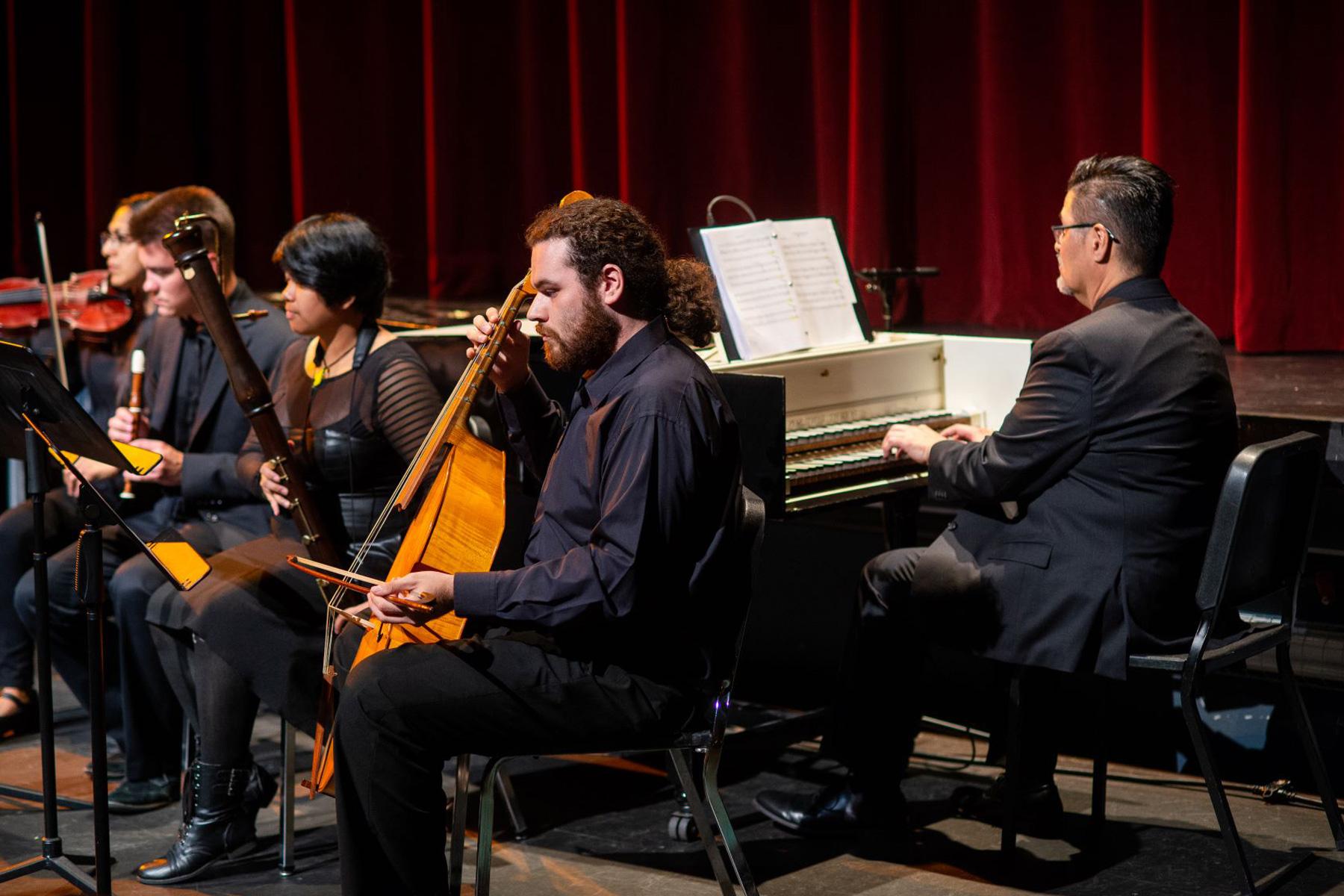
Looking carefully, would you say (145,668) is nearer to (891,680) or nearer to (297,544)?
(297,544)

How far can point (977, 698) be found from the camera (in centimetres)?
412

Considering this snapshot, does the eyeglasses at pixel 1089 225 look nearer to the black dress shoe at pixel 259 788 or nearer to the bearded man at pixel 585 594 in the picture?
the bearded man at pixel 585 594

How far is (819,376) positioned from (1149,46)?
1379mm

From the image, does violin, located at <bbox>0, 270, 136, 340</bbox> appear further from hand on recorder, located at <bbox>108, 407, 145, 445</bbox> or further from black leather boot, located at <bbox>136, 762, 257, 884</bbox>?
black leather boot, located at <bbox>136, 762, 257, 884</bbox>

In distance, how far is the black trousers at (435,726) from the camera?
254 centimetres

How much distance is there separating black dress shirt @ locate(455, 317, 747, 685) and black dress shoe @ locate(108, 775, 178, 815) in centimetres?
155

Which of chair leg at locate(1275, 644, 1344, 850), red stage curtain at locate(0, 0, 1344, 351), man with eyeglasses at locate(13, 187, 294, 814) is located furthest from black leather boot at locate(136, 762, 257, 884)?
red stage curtain at locate(0, 0, 1344, 351)

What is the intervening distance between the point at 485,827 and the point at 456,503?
1.71 feet

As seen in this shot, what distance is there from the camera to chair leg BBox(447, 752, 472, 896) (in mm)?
2672

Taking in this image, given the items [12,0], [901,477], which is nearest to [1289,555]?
[901,477]

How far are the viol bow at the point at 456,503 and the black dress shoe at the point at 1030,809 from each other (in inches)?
51.6

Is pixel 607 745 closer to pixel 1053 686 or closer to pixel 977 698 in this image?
pixel 1053 686

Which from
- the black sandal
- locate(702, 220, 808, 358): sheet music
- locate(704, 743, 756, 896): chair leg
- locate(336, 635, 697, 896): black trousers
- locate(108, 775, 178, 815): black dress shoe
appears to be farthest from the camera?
the black sandal

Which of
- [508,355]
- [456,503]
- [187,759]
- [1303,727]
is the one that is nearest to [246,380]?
[508,355]
